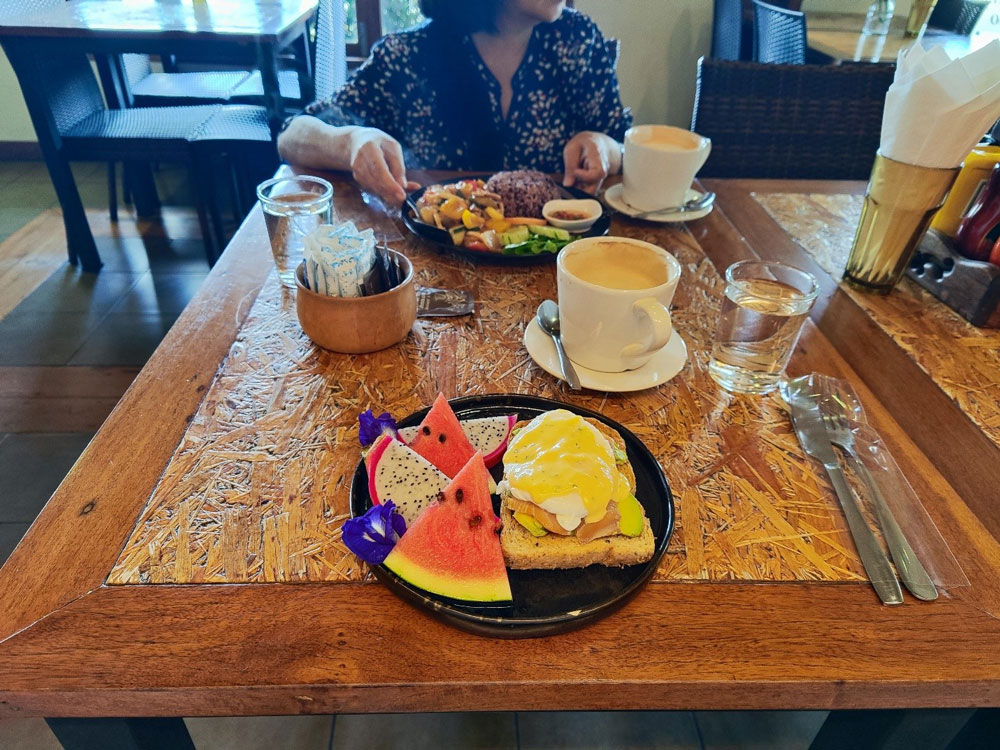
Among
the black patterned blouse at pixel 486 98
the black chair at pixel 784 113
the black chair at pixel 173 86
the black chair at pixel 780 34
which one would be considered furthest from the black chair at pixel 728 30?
the black chair at pixel 173 86

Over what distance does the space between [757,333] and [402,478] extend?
57 cm

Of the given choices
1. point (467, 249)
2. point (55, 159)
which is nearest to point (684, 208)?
point (467, 249)

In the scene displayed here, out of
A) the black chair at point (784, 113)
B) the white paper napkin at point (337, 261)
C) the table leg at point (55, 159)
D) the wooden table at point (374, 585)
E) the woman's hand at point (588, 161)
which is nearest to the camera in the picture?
the wooden table at point (374, 585)

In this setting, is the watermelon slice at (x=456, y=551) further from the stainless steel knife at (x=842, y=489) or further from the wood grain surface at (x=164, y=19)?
the wood grain surface at (x=164, y=19)

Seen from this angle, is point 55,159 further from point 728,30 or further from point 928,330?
point 728,30

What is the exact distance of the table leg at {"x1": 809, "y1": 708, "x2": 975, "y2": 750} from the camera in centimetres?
68

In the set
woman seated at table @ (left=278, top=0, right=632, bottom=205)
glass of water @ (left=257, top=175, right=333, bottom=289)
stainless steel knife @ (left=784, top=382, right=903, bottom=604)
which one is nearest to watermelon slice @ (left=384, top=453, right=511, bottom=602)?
stainless steel knife @ (left=784, top=382, right=903, bottom=604)

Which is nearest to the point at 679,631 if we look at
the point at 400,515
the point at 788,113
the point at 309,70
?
the point at 400,515

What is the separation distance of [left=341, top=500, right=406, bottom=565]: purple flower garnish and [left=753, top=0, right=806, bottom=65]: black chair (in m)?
2.34

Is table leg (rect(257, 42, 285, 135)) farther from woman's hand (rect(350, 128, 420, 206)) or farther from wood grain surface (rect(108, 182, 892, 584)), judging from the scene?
wood grain surface (rect(108, 182, 892, 584))

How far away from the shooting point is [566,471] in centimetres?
61

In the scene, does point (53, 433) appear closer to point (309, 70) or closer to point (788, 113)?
point (309, 70)

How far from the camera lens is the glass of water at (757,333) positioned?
0.88m

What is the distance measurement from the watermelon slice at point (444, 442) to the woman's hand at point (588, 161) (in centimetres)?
99
